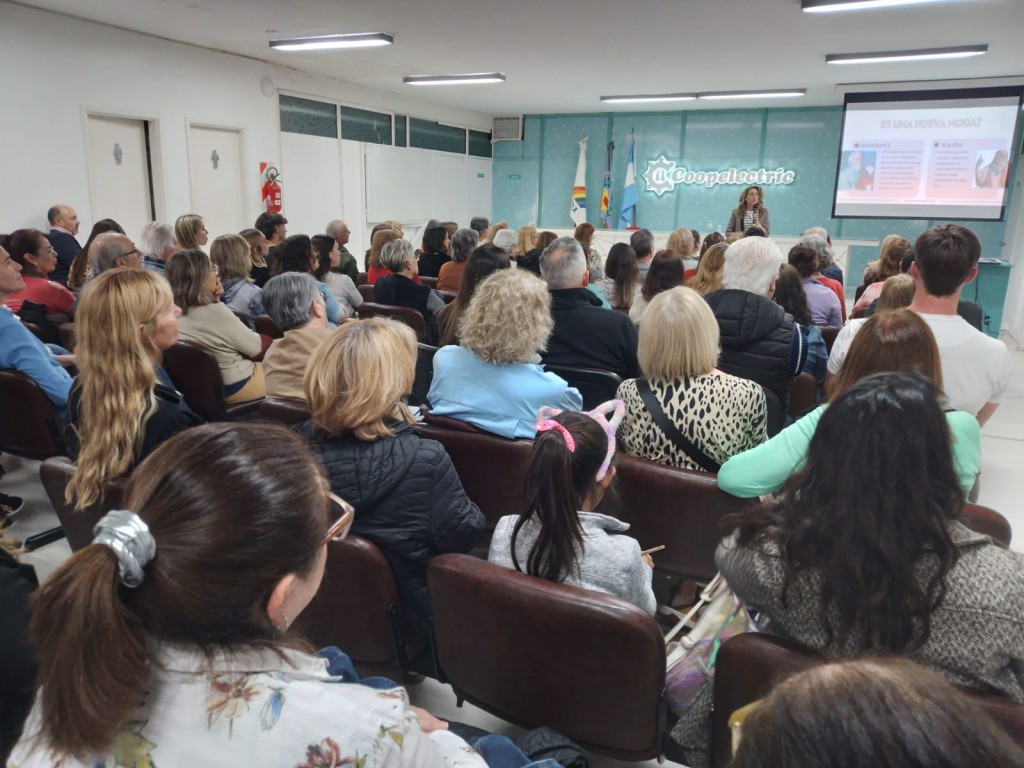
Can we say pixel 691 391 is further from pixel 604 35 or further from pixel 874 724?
pixel 604 35

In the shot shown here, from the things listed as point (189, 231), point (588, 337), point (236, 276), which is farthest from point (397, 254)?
point (588, 337)

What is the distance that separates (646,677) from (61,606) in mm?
964

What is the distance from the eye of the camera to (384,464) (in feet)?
5.27

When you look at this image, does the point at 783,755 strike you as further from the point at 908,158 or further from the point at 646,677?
the point at 908,158

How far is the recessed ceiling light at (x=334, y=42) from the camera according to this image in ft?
20.9

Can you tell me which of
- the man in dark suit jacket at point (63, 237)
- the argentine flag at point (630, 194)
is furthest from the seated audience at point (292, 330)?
the argentine flag at point (630, 194)

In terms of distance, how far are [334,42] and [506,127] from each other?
244 inches

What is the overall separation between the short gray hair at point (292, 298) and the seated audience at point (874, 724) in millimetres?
2569

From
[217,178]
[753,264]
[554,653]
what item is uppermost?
[217,178]

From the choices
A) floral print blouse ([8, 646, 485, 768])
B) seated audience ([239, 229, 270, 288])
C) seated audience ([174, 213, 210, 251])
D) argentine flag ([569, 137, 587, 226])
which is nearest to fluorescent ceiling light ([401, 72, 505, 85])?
argentine flag ([569, 137, 587, 226])

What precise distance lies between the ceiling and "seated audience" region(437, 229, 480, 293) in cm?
175

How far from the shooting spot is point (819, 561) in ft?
3.69

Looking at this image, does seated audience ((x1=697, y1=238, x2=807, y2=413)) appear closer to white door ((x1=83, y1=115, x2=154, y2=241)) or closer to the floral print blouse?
the floral print blouse

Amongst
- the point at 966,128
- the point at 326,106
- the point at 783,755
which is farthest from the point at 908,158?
the point at 783,755
